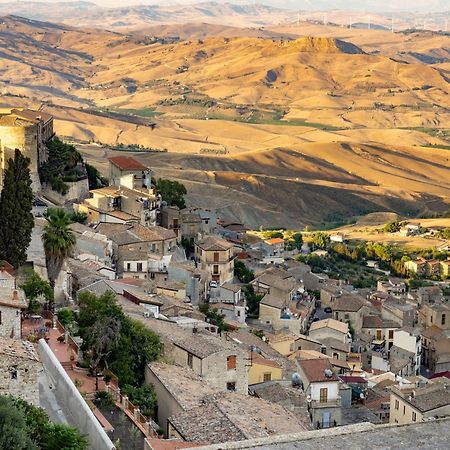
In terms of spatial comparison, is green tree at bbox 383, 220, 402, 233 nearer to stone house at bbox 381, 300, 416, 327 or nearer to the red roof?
stone house at bbox 381, 300, 416, 327

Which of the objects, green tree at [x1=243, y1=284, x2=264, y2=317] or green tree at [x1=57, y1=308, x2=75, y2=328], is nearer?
green tree at [x1=57, y1=308, x2=75, y2=328]

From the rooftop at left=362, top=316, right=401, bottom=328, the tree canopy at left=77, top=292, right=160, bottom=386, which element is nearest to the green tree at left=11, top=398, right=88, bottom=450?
the tree canopy at left=77, top=292, right=160, bottom=386

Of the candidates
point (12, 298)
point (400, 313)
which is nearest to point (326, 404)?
point (12, 298)

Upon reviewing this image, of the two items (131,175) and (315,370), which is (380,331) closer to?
(131,175)

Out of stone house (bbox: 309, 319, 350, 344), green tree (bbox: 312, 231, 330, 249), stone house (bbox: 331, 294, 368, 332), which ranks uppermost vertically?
stone house (bbox: 309, 319, 350, 344)

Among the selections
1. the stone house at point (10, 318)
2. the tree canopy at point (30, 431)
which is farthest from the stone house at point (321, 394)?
the tree canopy at point (30, 431)

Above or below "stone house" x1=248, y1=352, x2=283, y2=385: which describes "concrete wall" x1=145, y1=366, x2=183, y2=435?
above
